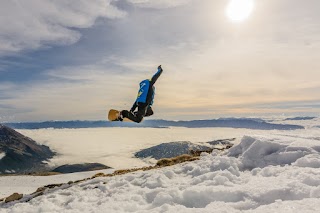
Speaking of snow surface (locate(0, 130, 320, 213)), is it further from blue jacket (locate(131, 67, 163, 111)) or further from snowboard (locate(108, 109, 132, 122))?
blue jacket (locate(131, 67, 163, 111))

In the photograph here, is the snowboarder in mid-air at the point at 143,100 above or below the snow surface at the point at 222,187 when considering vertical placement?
above

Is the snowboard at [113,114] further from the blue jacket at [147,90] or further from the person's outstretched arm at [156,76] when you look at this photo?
the person's outstretched arm at [156,76]

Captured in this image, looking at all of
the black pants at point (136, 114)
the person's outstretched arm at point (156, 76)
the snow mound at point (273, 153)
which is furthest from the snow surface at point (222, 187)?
the person's outstretched arm at point (156, 76)

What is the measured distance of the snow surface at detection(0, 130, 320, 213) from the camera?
8.12 metres

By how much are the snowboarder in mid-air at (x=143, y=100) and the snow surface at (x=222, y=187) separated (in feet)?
8.47

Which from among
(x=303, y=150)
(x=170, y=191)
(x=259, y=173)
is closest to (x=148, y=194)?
(x=170, y=191)

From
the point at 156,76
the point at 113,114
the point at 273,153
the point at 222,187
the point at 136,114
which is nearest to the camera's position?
the point at 222,187

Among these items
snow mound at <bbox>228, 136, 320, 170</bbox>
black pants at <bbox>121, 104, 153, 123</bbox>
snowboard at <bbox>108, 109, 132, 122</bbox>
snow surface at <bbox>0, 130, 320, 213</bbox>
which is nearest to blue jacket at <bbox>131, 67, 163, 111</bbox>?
black pants at <bbox>121, 104, 153, 123</bbox>

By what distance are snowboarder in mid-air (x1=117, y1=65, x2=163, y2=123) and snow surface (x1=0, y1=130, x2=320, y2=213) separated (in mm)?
2581

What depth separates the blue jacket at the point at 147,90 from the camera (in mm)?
13308

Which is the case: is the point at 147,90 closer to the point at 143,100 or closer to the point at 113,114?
the point at 143,100

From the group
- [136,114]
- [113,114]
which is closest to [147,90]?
[136,114]

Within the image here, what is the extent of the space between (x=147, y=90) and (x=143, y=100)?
0.46 meters

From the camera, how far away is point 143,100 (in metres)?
13.6
